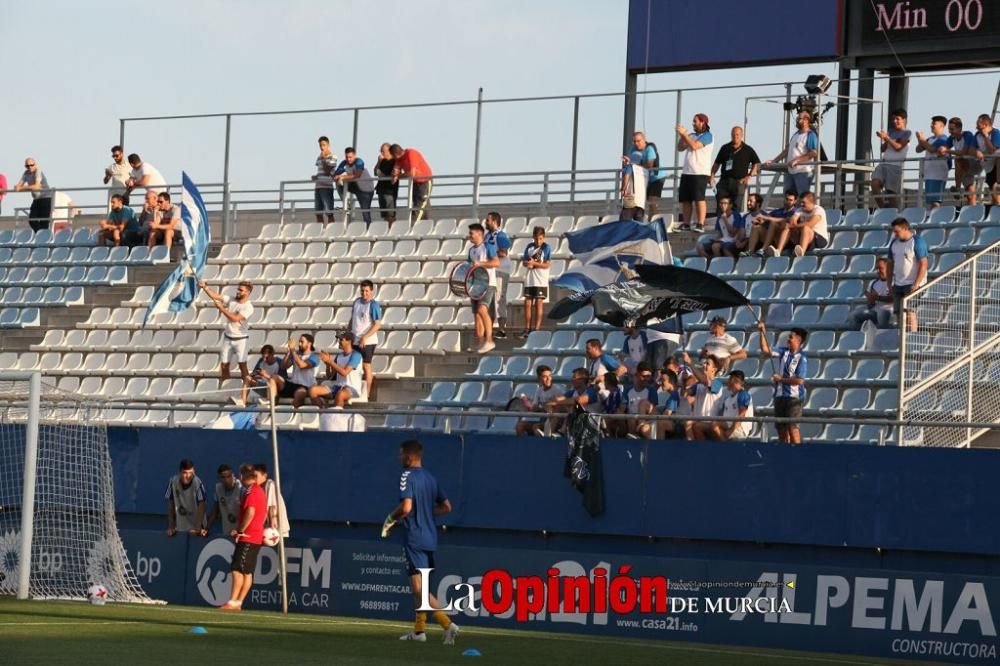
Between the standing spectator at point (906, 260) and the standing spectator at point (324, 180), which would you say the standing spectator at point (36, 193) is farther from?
the standing spectator at point (906, 260)

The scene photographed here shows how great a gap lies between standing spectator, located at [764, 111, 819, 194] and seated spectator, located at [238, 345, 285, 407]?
682cm

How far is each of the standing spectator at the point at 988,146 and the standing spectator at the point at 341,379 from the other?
7989 mm

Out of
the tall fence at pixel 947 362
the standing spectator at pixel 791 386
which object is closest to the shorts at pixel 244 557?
the standing spectator at pixel 791 386

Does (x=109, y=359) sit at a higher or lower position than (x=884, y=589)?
higher

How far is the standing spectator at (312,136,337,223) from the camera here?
2964 centimetres

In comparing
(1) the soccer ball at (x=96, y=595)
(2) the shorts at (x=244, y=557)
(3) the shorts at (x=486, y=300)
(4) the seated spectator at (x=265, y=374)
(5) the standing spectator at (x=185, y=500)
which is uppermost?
(3) the shorts at (x=486, y=300)

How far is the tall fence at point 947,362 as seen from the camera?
1875 centimetres

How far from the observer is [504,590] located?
18984 mm

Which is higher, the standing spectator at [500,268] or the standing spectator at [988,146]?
the standing spectator at [988,146]

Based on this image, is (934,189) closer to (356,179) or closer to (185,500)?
(356,179)

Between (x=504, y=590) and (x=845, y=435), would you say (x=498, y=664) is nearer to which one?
(x=504, y=590)

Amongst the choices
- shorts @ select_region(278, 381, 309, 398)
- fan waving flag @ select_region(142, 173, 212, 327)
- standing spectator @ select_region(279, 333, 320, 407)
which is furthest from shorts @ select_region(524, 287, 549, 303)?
fan waving flag @ select_region(142, 173, 212, 327)

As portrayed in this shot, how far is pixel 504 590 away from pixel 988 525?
4.73m

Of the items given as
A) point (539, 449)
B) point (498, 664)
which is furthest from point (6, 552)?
point (498, 664)
